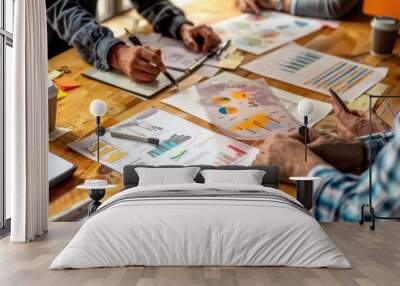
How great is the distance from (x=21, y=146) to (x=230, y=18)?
1881mm

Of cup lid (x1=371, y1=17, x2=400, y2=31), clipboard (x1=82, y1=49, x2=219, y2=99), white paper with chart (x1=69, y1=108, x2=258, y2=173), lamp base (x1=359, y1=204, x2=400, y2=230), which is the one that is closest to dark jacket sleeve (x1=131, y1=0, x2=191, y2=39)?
clipboard (x1=82, y1=49, x2=219, y2=99)

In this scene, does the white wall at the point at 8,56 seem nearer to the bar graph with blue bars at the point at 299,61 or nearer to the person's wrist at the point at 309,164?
the person's wrist at the point at 309,164

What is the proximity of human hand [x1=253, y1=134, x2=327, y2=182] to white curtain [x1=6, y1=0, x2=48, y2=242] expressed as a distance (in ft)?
2.67

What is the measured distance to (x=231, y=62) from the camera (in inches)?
152

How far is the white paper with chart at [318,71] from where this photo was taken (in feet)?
12.2

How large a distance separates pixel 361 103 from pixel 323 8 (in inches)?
39.8

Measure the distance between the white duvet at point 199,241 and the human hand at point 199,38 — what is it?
1470 millimetres

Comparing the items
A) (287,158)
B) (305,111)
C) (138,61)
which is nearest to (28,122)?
(138,61)

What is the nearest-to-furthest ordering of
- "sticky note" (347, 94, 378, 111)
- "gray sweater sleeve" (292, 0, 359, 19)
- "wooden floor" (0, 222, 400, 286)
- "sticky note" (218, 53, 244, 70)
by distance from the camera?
"wooden floor" (0, 222, 400, 286), "sticky note" (347, 94, 378, 111), "sticky note" (218, 53, 244, 70), "gray sweater sleeve" (292, 0, 359, 19)

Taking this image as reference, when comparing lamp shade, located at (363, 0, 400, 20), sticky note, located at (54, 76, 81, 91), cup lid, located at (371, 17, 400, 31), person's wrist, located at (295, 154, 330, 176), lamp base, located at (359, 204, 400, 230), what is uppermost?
lamp shade, located at (363, 0, 400, 20)

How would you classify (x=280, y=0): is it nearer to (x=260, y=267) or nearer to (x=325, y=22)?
(x=325, y=22)

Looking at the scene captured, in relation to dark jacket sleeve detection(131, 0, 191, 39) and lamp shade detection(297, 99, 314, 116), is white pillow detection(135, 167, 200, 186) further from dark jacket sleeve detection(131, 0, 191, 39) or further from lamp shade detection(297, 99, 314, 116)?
dark jacket sleeve detection(131, 0, 191, 39)

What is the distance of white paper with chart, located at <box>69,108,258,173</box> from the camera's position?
323 centimetres

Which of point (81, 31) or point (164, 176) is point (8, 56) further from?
point (164, 176)
